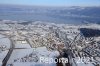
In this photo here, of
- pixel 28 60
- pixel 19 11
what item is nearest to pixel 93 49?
pixel 28 60

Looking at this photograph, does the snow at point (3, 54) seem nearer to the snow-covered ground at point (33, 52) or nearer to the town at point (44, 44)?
the town at point (44, 44)

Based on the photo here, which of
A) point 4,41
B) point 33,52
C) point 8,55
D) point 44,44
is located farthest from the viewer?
point 4,41

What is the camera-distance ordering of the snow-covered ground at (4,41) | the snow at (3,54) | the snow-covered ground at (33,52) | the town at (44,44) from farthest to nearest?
the snow-covered ground at (4,41), the snow at (3,54), the town at (44,44), the snow-covered ground at (33,52)

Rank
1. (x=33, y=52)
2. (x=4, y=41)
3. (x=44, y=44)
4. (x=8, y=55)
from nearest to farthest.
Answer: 1. (x=8, y=55)
2. (x=33, y=52)
3. (x=44, y=44)
4. (x=4, y=41)

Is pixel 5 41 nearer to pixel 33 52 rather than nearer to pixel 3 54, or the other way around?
pixel 3 54

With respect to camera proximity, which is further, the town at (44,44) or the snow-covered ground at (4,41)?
the snow-covered ground at (4,41)

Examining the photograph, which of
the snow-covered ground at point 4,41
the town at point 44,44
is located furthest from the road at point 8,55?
Answer: the snow-covered ground at point 4,41

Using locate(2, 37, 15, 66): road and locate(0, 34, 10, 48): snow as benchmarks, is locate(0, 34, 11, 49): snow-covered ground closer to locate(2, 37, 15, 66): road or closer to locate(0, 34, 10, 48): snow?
locate(0, 34, 10, 48): snow

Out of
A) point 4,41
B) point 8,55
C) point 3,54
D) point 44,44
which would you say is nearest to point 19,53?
point 8,55

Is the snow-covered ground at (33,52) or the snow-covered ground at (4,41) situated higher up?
the snow-covered ground at (4,41)

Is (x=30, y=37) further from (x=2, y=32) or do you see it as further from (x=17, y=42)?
(x=2, y=32)

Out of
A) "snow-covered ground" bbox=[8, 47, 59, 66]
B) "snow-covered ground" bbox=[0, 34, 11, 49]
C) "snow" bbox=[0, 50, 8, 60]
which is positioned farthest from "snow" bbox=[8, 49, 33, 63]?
"snow-covered ground" bbox=[0, 34, 11, 49]
